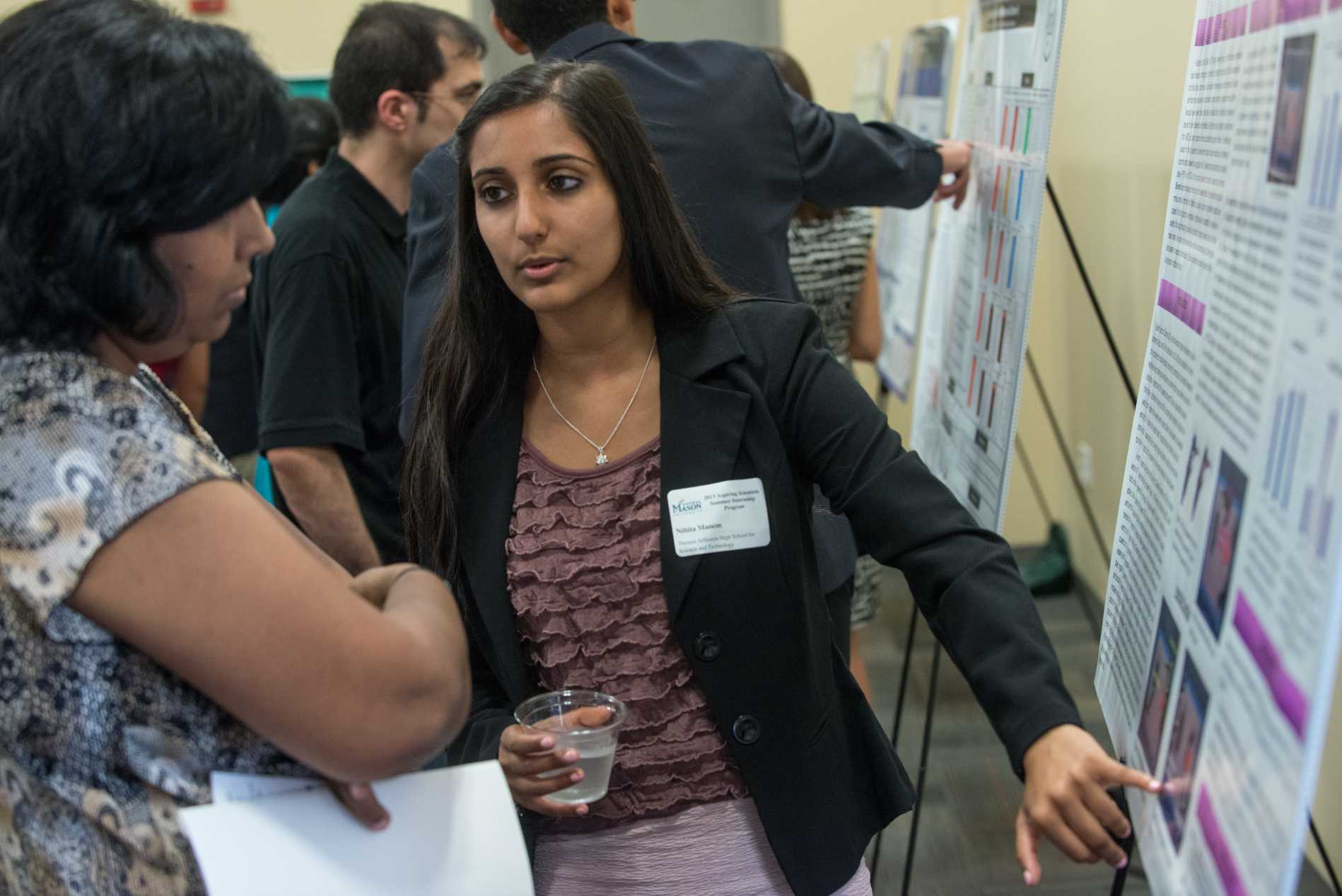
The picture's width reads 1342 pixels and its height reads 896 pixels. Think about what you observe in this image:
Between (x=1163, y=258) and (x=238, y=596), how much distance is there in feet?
3.05

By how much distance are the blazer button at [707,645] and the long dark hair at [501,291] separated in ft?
1.00

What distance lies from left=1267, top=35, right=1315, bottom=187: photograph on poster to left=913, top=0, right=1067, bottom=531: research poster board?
3.43 ft

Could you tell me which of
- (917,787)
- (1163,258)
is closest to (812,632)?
(1163,258)

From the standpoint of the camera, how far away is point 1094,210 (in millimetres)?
4164

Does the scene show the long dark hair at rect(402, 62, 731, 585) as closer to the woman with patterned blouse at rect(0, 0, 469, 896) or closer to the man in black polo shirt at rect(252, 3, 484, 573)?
the woman with patterned blouse at rect(0, 0, 469, 896)

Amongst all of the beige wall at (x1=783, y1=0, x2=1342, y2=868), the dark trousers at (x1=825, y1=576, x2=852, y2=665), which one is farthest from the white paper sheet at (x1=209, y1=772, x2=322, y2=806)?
the beige wall at (x1=783, y1=0, x2=1342, y2=868)

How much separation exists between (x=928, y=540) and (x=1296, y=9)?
60 centimetres

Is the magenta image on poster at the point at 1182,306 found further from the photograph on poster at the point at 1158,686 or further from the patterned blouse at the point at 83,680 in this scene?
the patterned blouse at the point at 83,680

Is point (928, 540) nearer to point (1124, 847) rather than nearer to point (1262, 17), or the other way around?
point (1124, 847)

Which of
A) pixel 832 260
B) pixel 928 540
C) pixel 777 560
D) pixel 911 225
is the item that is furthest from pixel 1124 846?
pixel 911 225

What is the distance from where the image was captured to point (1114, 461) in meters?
4.26

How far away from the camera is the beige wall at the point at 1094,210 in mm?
3492

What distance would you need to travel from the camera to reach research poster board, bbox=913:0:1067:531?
2066mm

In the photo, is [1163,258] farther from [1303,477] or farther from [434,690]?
[434,690]
